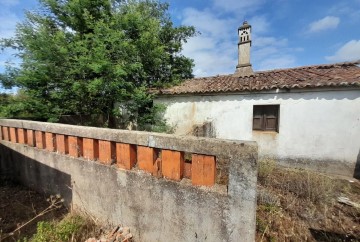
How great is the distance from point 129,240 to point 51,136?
78.6 inches

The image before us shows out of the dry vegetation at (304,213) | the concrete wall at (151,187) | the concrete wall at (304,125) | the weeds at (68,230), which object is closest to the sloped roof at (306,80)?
the concrete wall at (304,125)

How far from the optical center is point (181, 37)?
13.6 metres

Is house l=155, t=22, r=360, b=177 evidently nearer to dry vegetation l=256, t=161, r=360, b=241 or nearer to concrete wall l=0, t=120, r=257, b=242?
dry vegetation l=256, t=161, r=360, b=241

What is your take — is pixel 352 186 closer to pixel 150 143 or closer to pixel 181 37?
pixel 150 143

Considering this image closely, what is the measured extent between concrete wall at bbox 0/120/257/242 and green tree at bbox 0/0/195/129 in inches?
156

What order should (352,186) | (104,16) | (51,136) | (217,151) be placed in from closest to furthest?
(217,151), (51,136), (352,186), (104,16)

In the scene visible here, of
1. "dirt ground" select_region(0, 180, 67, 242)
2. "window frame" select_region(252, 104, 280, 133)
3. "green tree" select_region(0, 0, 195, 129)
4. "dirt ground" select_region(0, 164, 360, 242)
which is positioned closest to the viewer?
"dirt ground" select_region(0, 180, 67, 242)

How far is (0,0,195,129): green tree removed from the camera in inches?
262

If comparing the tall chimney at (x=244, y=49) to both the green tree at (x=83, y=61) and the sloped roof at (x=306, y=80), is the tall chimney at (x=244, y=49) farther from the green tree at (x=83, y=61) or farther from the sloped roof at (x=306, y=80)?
the green tree at (x=83, y=61)

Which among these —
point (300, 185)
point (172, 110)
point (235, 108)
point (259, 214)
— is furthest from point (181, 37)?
point (259, 214)

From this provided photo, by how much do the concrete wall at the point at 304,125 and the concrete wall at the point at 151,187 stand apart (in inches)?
268

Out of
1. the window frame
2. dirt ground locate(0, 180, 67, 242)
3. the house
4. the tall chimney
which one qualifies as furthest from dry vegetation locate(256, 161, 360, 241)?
the tall chimney

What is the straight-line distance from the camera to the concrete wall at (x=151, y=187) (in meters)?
1.72

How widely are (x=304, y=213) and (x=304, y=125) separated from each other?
15.4 ft
